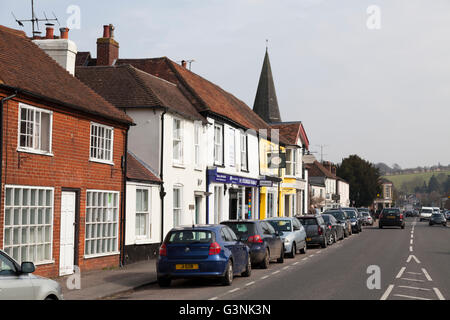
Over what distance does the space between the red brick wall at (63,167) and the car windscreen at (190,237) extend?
141 inches

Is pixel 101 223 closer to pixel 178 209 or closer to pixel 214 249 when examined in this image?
pixel 214 249

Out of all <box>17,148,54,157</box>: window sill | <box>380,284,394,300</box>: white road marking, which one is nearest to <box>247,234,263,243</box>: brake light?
<box>380,284,394,300</box>: white road marking

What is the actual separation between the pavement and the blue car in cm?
99

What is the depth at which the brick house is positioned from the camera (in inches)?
587

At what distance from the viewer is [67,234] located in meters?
17.3

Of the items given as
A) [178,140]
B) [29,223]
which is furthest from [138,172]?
[29,223]

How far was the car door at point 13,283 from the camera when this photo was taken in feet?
26.7

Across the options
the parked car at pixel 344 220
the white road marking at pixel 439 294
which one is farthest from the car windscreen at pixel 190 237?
the parked car at pixel 344 220

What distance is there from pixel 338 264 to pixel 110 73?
12844 millimetres

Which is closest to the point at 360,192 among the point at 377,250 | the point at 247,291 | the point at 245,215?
the point at 245,215

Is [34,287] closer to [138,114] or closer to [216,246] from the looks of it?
[216,246]

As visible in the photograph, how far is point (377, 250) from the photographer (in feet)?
86.3

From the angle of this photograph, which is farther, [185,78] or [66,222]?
[185,78]

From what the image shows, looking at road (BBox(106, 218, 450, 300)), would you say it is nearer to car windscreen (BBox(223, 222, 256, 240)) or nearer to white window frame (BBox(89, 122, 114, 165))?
car windscreen (BBox(223, 222, 256, 240))
